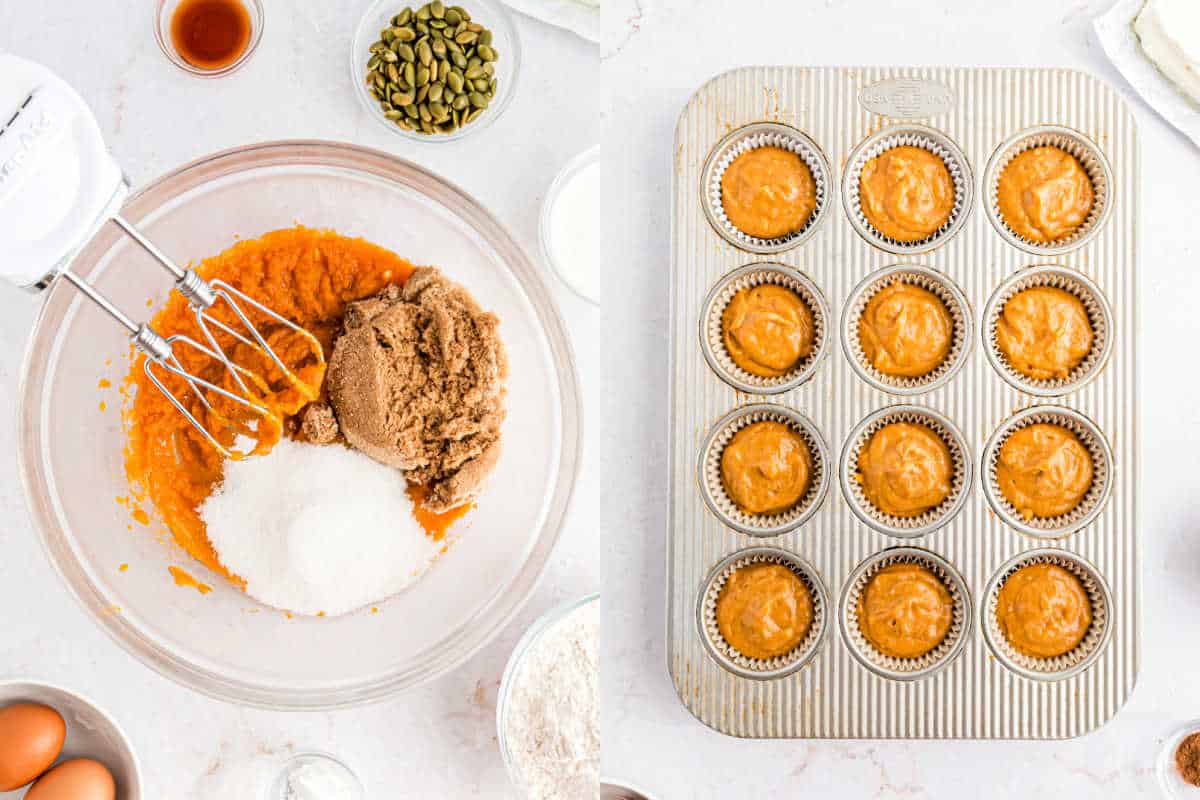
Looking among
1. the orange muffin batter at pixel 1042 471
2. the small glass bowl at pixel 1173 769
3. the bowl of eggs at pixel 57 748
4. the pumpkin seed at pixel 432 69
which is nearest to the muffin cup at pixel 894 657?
the orange muffin batter at pixel 1042 471

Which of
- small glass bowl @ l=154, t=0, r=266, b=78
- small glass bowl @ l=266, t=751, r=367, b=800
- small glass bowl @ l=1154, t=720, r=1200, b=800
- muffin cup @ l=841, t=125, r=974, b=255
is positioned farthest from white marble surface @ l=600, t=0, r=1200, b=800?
small glass bowl @ l=154, t=0, r=266, b=78

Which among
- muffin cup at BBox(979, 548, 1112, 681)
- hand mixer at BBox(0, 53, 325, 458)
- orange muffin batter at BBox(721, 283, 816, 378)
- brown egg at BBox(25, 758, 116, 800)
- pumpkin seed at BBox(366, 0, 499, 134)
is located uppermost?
pumpkin seed at BBox(366, 0, 499, 134)

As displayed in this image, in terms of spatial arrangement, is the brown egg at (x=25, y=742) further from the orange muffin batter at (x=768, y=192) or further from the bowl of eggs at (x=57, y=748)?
the orange muffin batter at (x=768, y=192)

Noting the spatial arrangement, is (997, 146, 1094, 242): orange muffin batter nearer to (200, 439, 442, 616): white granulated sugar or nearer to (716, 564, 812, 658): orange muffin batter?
(716, 564, 812, 658): orange muffin batter

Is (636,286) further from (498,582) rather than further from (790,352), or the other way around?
(498,582)

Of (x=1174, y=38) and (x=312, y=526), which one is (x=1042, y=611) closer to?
(x=1174, y=38)

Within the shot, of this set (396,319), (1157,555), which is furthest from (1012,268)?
(396,319)
